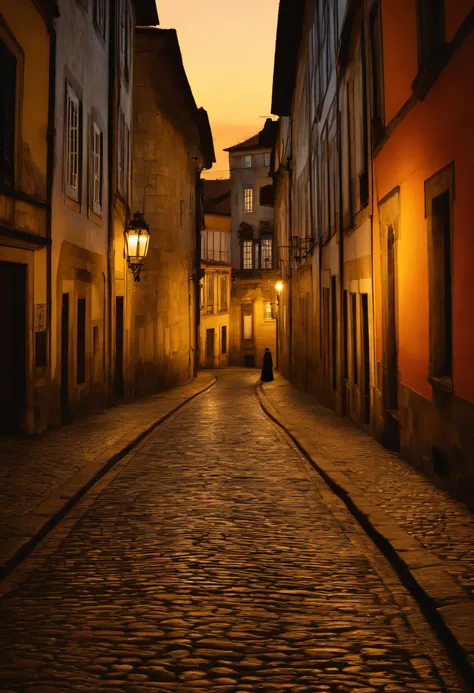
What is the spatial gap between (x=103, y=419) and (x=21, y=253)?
511cm

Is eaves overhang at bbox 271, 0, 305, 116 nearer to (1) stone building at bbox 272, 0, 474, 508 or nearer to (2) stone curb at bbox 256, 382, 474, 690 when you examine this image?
(1) stone building at bbox 272, 0, 474, 508

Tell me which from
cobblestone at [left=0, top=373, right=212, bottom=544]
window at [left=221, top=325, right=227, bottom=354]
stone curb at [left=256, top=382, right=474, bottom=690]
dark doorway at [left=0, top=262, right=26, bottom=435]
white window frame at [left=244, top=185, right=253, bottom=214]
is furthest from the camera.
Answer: white window frame at [left=244, top=185, right=253, bottom=214]

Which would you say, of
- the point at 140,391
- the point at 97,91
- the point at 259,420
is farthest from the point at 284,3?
the point at 259,420

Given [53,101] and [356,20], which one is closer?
[53,101]

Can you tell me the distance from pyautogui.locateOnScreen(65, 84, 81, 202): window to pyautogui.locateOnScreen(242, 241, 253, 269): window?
47291 millimetres

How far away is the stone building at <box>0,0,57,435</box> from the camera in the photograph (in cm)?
1167

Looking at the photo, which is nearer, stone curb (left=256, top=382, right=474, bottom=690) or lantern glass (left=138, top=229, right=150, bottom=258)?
stone curb (left=256, top=382, right=474, bottom=690)

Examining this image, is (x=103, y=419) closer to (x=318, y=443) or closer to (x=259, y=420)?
(x=259, y=420)

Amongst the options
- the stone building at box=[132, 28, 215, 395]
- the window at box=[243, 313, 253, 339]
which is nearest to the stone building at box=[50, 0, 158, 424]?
the stone building at box=[132, 28, 215, 395]

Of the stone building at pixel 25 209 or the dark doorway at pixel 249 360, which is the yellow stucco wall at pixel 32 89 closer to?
the stone building at pixel 25 209

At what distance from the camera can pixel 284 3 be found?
2586cm

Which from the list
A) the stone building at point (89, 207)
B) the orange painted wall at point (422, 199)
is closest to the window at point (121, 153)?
the stone building at point (89, 207)

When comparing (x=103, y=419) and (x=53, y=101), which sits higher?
(x=53, y=101)

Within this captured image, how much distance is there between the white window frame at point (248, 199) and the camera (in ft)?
210
